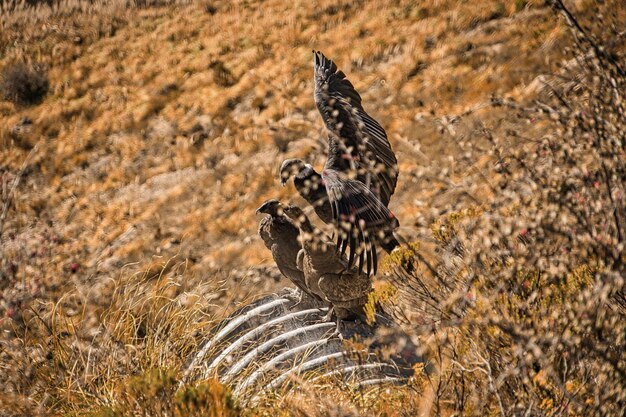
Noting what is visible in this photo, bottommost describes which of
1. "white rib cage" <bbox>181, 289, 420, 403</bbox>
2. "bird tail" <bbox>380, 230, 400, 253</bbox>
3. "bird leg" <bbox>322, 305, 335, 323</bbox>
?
"white rib cage" <bbox>181, 289, 420, 403</bbox>

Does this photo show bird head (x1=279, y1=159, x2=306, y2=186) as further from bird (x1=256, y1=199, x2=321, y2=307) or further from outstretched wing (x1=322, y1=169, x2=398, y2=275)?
bird (x1=256, y1=199, x2=321, y2=307)

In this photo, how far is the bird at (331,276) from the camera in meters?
2.88

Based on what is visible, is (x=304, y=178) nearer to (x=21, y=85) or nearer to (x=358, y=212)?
(x=358, y=212)

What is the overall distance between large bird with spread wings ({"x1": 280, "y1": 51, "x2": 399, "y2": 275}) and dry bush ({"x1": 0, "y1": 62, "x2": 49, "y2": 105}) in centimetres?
1155

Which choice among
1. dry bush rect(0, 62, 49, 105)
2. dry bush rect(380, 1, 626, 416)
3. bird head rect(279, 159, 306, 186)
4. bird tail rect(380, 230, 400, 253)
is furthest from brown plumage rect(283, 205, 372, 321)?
dry bush rect(0, 62, 49, 105)

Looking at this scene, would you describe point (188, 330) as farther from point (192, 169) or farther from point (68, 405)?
point (192, 169)

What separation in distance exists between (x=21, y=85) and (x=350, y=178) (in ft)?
42.2

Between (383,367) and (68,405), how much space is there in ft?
5.75

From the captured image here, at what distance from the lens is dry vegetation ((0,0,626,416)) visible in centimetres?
200

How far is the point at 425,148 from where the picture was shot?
789 cm

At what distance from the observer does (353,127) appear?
3133 mm

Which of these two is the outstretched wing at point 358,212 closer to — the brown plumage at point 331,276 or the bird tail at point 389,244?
the bird tail at point 389,244

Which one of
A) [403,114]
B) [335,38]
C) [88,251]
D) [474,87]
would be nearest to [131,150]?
[88,251]

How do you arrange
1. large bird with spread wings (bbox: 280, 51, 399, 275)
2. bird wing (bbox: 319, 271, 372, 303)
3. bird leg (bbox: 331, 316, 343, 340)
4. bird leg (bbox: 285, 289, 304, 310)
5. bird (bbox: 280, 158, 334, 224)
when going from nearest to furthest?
large bird with spread wings (bbox: 280, 51, 399, 275) < bird (bbox: 280, 158, 334, 224) < bird wing (bbox: 319, 271, 372, 303) < bird leg (bbox: 331, 316, 343, 340) < bird leg (bbox: 285, 289, 304, 310)
